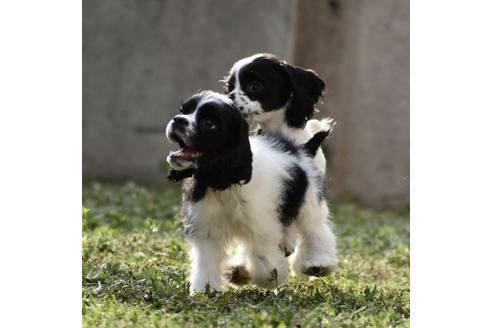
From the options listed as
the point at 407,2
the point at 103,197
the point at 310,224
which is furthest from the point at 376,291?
the point at 407,2

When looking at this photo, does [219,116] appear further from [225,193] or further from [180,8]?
[180,8]

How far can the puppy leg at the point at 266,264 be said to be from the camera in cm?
577

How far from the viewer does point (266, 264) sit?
5.79 metres

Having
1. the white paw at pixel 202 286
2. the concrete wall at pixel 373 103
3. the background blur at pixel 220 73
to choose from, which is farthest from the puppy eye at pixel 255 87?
the concrete wall at pixel 373 103

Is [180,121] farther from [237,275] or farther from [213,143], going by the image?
[237,275]

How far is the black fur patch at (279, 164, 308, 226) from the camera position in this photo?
5.88 m

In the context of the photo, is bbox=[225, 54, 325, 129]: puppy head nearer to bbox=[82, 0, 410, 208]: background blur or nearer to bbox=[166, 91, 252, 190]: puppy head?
bbox=[166, 91, 252, 190]: puppy head

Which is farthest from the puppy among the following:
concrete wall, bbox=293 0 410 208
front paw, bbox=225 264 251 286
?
concrete wall, bbox=293 0 410 208

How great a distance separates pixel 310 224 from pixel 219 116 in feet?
4.47

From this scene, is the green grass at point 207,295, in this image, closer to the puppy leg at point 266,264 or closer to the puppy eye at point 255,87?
the puppy leg at point 266,264

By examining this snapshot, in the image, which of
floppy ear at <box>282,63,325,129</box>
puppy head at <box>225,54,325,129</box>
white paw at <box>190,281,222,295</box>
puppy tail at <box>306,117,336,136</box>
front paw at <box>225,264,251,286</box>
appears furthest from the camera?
puppy tail at <box>306,117,336,136</box>

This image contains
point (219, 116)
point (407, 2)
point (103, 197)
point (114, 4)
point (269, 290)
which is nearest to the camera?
point (219, 116)

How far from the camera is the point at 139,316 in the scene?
189 inches

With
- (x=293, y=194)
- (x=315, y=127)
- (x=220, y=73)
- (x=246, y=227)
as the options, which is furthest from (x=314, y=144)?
(x=220, y=73)
